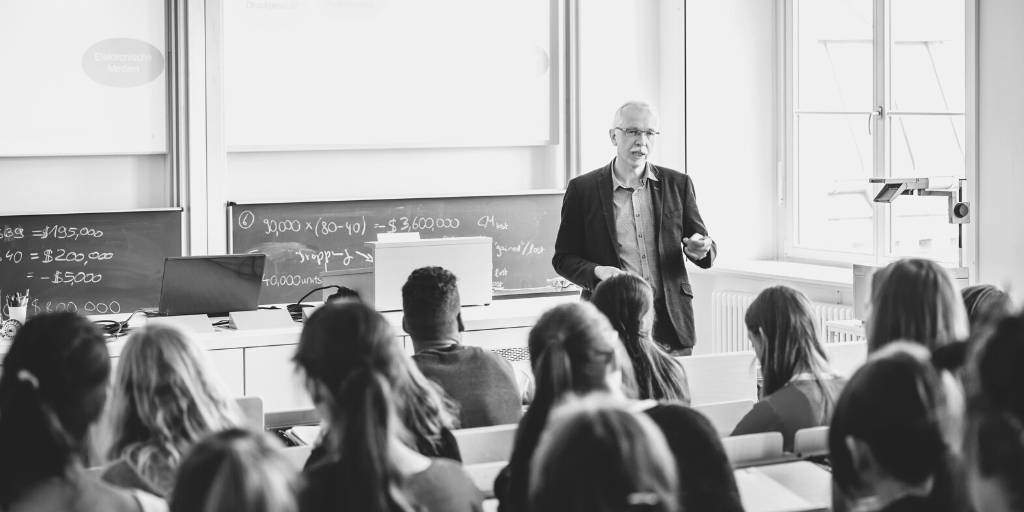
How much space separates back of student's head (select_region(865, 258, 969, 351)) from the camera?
2270 millimetres

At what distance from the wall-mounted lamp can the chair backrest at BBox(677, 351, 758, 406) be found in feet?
4.39

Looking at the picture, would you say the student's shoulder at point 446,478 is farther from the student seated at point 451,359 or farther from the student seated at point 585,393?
the student seated at point 451,359

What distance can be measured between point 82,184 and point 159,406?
345 centimetres

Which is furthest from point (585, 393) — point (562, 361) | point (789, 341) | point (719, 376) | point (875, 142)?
point (875, 142)

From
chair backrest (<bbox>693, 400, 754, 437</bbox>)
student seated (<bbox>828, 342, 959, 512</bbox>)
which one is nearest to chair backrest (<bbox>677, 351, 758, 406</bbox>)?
chair backrest (<bbox>693, 400, 754, 437</bbox>)

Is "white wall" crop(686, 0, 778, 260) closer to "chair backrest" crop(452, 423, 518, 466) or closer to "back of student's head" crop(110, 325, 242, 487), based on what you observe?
"chair backrest" crop(452, 423, 518, 466)

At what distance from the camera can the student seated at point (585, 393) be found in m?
1.75

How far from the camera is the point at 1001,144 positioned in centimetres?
427

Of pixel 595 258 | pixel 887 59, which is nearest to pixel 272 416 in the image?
pixel 595 258

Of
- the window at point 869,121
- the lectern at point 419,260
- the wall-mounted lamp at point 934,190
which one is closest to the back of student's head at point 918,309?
the wall-mounted lamp at point 934,190

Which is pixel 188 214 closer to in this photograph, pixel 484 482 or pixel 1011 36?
pixel 484 482

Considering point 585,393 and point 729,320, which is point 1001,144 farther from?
point 585,393

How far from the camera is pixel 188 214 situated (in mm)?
5117

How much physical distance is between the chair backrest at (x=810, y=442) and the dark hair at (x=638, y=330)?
0.40 meters
